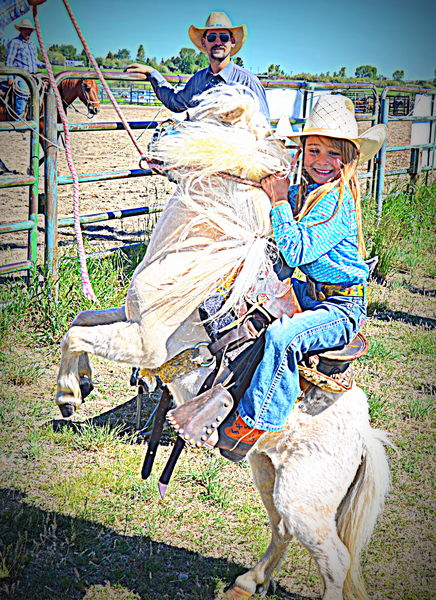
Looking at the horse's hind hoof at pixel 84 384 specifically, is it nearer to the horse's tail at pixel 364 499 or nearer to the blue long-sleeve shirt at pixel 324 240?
the blue long-sleeve shirt at pixel 324 240

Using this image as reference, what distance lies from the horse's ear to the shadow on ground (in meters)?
1.99

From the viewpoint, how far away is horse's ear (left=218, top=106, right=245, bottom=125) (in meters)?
2.09

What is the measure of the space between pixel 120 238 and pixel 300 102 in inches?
108

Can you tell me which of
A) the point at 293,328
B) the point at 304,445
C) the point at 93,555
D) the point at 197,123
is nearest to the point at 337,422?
the point at 304,445

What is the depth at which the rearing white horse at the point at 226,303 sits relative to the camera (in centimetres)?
212

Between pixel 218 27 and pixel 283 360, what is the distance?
3146 mm

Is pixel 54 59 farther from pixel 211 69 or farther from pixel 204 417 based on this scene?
pixel 204 417

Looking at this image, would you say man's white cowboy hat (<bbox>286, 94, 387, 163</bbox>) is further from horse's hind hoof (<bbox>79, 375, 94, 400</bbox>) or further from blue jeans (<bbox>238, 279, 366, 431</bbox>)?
horse's hind hoof (<bbox>79, 375, 94, 400</bbox>)

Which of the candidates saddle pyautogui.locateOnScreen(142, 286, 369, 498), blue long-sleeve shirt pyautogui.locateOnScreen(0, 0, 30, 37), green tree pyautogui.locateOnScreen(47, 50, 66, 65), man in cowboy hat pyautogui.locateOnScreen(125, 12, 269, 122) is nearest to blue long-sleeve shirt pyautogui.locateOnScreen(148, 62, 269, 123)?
man in cowboy hat pyautogui.locateOnScreen(125, 12, 269, 122)

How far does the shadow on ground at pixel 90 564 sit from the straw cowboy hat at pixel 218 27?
3353 mm

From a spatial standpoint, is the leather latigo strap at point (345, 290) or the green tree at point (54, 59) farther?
the green tree at point (54, 59)

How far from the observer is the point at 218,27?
4395mm

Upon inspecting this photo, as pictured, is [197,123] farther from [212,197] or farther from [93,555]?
[93,555]

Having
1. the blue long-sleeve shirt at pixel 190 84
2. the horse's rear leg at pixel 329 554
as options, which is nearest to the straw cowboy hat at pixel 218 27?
the blue long-sleeve shirt at pixel 190 84
